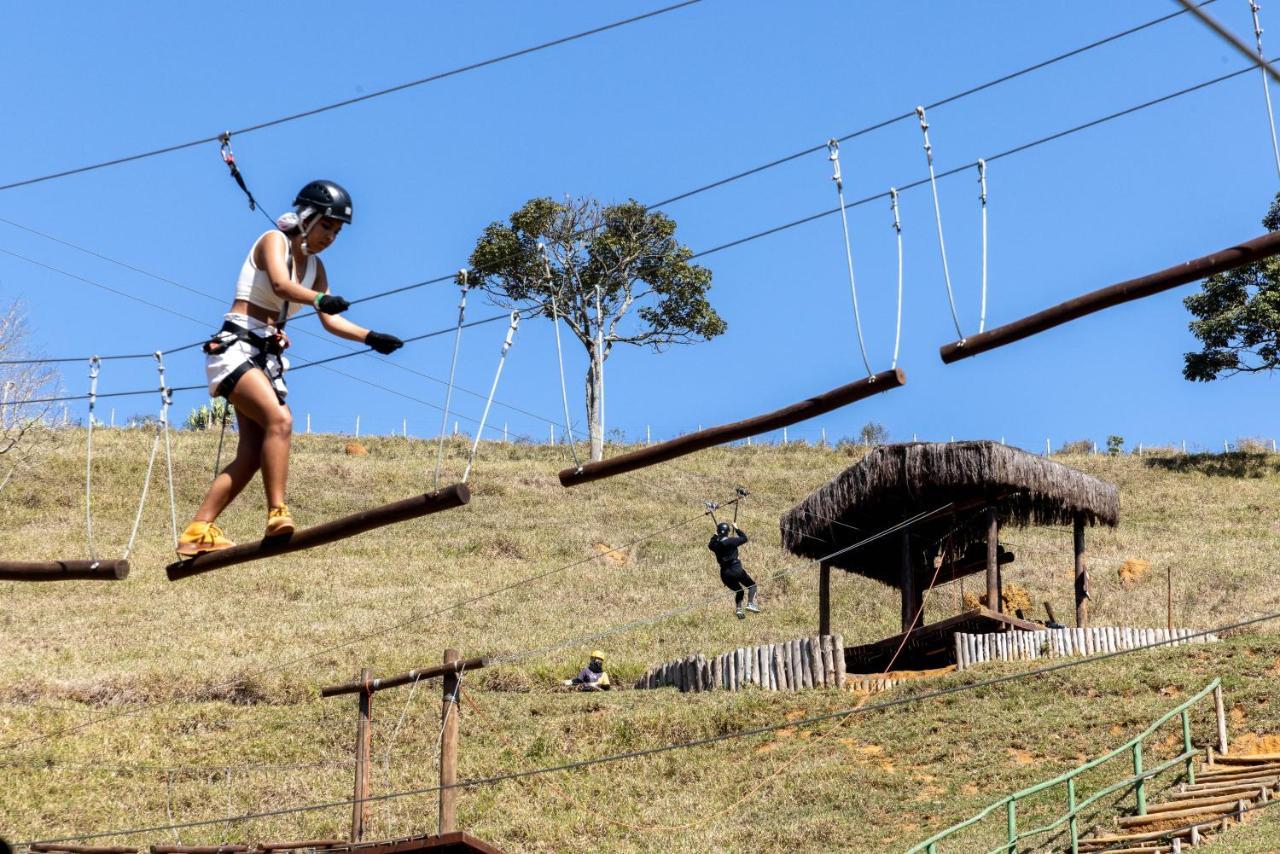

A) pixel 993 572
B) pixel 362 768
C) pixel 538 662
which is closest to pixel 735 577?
pixel 993 572

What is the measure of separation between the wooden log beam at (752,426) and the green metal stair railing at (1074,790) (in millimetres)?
7063

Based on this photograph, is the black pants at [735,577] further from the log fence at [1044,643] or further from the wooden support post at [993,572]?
the wooden support post at [993,572]

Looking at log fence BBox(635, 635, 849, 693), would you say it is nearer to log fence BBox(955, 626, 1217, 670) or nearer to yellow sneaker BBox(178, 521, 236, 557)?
log fence BBox(955, 626, 1217, 670)

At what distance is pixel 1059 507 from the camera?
26.7 m

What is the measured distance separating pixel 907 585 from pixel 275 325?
19.0 meters

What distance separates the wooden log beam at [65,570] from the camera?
963 centimetres

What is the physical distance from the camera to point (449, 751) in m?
16.2

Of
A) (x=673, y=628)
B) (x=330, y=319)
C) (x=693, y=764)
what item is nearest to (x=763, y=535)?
(x=673, y=628)

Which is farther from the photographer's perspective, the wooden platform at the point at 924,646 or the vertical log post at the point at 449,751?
the wooden platform at the point at 924,646

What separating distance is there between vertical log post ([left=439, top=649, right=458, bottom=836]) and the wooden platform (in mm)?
10506

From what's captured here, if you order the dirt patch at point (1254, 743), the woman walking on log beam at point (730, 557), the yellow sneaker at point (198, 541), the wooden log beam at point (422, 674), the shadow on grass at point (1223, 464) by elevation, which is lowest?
the dirt patch at point (1254, 743)

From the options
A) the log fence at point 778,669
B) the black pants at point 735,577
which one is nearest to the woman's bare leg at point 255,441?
the log fence at point 778,669

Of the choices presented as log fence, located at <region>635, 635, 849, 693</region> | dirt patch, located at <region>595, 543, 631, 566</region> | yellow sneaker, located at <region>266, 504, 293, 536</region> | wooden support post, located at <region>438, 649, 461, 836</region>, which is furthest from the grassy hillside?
yellow sneaker, located at <region>266, 504, 293, 536</region>

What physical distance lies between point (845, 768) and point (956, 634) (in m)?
5.14
